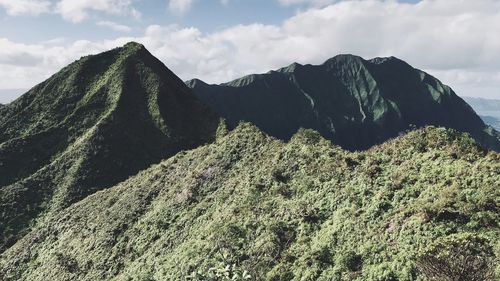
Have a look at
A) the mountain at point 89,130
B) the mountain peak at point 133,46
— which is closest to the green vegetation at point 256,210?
the mountain at point 89,130

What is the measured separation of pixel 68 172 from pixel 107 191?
26.8m

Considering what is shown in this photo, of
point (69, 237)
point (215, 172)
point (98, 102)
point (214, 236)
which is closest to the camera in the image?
point (214, 236)

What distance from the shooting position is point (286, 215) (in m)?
45.6

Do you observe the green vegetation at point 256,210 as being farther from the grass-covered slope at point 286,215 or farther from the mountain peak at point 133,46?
the mountain peak at point 133,46

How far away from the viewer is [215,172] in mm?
64438

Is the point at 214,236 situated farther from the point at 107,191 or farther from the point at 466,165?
the point at 107,191

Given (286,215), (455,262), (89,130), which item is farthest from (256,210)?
(89,130)

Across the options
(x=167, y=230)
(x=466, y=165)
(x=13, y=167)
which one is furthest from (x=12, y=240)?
(x=466, y=165)

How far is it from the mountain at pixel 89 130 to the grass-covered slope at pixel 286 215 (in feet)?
77.3

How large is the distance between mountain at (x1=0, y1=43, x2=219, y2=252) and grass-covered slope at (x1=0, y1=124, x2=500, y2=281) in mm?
A: 23566

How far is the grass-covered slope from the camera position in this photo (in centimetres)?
3350

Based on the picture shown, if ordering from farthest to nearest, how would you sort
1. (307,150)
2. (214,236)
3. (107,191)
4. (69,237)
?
(107,191) < (69,237) < (307,150) < (214,236)

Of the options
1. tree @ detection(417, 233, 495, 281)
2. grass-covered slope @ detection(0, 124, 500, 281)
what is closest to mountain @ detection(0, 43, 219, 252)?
grass-covered slope @ detection(0, 124, 500, 281)

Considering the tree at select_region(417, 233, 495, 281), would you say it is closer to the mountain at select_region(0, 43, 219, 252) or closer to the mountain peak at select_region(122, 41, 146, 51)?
the mountain at select_region(0, 43, 219, 252)
